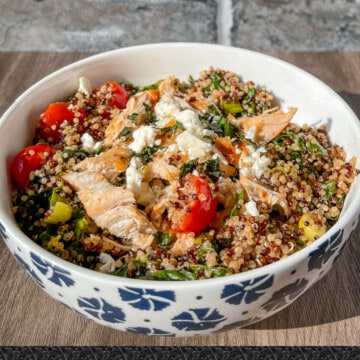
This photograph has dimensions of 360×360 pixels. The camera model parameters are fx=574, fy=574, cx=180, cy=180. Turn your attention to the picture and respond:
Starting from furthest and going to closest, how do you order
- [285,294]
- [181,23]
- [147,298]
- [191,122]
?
1. [181,23]
2. [191,122]
3. [285,294]
4. [147,298]

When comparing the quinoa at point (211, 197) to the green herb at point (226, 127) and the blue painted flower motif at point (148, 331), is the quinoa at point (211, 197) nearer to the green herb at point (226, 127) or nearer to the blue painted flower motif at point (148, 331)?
the green herb at point (226, 127)

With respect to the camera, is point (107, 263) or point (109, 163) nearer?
point (107, 263)

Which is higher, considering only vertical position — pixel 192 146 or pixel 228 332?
pixel 192 146

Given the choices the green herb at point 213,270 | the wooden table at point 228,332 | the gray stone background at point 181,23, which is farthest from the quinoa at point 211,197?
the gray stone background at point 181,23

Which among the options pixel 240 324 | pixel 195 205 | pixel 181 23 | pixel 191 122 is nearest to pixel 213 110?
pixel 191 122

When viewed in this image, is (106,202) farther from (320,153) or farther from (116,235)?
(320,153)

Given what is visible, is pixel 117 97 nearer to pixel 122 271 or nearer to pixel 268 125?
pixel 268 125
